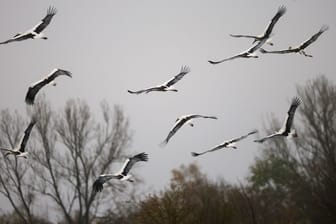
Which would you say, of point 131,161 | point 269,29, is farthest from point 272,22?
point 131,161

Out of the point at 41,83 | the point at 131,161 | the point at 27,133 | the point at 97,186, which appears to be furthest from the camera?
the point at 27,133

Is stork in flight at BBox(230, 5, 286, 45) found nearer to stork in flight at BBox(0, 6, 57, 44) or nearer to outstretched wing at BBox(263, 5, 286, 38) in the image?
outstretched wing at BBox(263, 5, 286, 38)

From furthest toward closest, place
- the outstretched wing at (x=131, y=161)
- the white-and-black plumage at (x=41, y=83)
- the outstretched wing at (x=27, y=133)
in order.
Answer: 1. the outstretched wing at (x=27, y=133)
2. the white-and-black plumage at (x=41, y=83)
3. the outstretched wing at (x=131, y=161)

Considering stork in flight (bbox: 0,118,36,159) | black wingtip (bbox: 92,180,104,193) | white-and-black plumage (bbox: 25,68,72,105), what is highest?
white-and-black plumage (bbox: 25,68,72,105)

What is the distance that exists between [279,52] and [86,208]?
21042 mm

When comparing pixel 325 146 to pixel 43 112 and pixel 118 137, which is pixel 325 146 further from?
pixel 43 112

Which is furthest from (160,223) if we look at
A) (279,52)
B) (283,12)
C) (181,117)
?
(283,12)

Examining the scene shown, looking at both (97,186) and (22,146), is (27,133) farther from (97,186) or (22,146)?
(97,186)

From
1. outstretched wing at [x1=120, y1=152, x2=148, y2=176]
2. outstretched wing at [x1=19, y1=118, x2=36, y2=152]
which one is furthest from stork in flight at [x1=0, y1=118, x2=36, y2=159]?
outstretched wing at [x1=120, y1=152, x2=148, y2=176]

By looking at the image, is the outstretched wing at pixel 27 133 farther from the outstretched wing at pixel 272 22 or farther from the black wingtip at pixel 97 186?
the outstretched wing at pixel 272 22

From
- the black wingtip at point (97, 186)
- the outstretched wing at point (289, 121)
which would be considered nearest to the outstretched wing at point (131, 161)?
the black wingtip at point (97, 186)

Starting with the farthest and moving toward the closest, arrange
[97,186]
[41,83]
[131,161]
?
[41,83] < [131,161] < [97,186]

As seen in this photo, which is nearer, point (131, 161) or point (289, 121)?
point (131, 161)

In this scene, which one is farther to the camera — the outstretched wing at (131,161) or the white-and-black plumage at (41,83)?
the white-and-black plumage at (41,83)
